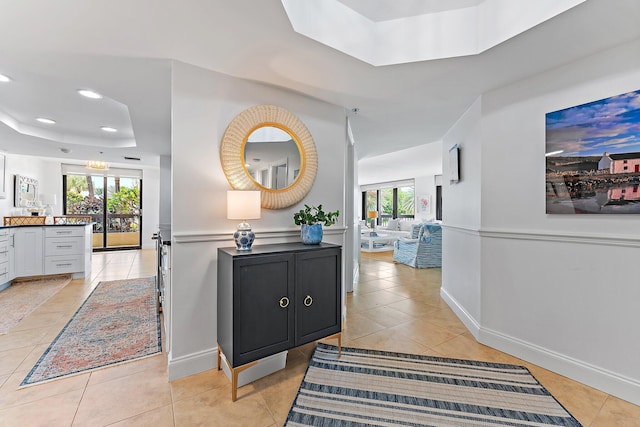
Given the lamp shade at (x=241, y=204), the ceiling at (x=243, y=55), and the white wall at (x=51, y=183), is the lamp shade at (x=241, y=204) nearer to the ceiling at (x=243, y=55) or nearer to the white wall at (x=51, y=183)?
the ceiling at (x=243, y=55)

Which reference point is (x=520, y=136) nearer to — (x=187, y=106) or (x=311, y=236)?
(x=311, y=236)

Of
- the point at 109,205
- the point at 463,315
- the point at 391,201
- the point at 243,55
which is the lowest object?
the point at 463,315

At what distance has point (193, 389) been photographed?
1.80 metres

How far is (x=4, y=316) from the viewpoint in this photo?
291 cm

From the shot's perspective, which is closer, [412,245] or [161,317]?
[161,317]

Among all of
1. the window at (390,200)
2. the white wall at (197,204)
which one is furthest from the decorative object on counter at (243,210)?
the window at (390,200)

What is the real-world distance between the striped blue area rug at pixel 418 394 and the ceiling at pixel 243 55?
2.25 meters

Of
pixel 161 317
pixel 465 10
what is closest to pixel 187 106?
pixel 465 10

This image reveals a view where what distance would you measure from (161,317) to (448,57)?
3.61 meters

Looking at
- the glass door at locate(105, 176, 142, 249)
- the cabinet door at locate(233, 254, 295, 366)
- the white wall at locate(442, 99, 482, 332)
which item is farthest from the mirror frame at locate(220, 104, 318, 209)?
the glass door at locate(105, 176, 142, 249)

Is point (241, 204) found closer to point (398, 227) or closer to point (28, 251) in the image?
point (28, 251)

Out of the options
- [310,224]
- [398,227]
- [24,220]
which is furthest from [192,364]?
[398,227]

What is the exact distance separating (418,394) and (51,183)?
8864mm

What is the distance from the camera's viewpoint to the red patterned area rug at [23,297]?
2.84m
